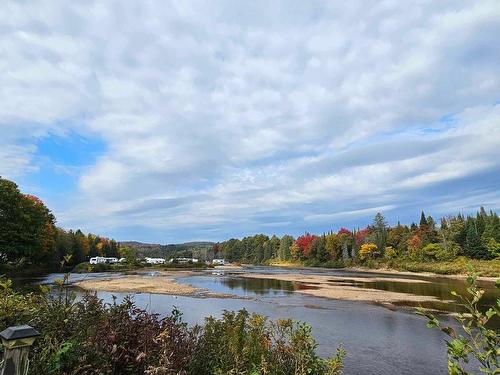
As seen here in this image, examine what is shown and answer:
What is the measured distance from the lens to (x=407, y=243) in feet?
300

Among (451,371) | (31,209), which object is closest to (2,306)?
(451,371)

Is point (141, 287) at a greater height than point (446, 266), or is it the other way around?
point (446, 266)

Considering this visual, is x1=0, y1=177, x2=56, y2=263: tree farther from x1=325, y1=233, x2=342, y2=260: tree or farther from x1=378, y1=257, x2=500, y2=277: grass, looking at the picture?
x1=325, y1=233, x2=342, y2=260: tree

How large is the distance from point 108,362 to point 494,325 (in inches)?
809

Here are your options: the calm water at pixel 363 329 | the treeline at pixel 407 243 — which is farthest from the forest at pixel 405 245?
the calm water at pixel 363 329

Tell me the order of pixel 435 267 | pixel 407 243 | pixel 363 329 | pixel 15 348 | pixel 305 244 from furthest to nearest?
pixel 305 244
pixel 407 243
pixel 435 267
pixel 363 329
pixel 15 348

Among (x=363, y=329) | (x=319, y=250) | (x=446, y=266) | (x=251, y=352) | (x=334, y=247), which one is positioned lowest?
(x=363, y=329)

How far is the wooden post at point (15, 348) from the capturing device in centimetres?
320

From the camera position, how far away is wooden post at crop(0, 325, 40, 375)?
10.5ft

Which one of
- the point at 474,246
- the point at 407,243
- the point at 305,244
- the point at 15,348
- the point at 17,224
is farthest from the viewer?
the point at 305,244

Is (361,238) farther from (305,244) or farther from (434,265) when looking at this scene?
(434,265)

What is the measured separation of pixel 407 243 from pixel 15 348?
98277 millimetres

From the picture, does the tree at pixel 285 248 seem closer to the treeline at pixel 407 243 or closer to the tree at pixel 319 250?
the treeline at pixel 407 243

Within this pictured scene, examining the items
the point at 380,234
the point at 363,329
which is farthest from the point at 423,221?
the point at 363,329
